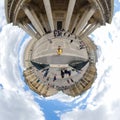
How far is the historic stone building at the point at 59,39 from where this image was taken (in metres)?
50.1

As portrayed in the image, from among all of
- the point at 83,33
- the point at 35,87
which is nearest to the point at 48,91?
the point at 35,87

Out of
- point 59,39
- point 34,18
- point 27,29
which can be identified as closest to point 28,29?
point 27,29

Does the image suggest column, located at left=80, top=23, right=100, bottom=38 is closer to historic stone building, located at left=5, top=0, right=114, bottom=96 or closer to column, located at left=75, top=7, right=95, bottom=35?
historic stone building, located at left=5, top=0, right=114, bottom=96

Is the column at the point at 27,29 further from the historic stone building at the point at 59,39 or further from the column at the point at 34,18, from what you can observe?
the column at the point at 34,18

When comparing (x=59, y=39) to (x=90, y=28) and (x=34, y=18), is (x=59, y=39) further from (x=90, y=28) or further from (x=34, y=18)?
(x=90, y=28)

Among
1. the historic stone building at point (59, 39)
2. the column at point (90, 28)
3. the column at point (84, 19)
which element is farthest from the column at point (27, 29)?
A: the column at point (90, 28)

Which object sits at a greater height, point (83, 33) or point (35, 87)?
point (83, 33)

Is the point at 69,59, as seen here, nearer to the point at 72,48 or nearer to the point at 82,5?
the point at 72,48

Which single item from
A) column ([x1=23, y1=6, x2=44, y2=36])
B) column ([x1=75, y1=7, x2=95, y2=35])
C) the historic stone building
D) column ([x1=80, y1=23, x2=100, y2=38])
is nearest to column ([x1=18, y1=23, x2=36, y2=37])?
the historic stone building

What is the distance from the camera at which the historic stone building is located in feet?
164

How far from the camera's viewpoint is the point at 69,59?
4912 centimetres

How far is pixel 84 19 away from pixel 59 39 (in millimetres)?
7796

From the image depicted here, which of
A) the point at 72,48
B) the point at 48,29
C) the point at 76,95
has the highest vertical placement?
the point at 48,29

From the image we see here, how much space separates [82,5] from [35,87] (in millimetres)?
16301
